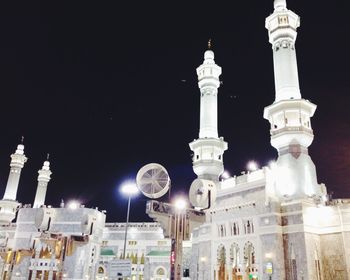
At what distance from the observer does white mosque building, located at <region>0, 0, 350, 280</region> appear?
29547 mm

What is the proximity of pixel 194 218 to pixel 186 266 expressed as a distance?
4598 cm

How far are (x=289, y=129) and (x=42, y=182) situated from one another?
53475 mm

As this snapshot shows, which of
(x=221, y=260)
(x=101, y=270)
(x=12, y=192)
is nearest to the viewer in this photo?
(x=221, y=260)

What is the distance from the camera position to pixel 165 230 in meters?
9.70

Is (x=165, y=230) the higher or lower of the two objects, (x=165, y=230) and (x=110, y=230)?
the lower

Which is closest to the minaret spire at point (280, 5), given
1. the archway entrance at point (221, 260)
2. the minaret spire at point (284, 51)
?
the minaret spire at point (284, 51)

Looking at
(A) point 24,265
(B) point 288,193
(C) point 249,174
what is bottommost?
(A) point 24,265

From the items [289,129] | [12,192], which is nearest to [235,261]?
[289,129]

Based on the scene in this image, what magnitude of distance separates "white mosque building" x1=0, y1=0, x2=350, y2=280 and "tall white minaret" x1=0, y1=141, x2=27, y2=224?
15.9ft

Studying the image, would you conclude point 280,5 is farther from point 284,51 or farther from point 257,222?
point 257,222

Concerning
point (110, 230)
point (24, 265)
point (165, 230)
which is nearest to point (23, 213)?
point (24, 265)

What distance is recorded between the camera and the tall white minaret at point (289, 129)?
32.5 metres

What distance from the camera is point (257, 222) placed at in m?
32.7

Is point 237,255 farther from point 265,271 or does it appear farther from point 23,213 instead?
point 23,213
